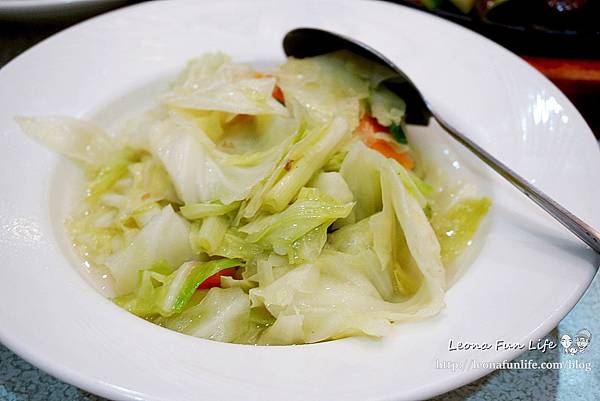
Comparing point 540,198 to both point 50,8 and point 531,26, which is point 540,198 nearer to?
point 531,26

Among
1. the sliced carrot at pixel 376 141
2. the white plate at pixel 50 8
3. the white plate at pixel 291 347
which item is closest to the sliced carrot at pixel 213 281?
the white plate at pixel 291 347

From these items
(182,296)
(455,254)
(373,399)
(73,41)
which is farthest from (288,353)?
(73,41)

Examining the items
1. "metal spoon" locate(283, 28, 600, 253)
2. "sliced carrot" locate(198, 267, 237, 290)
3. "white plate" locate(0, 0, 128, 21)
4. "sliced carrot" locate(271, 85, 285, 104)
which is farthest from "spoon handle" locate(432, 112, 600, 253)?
"white plate" locate(0, 0, 128, 21)

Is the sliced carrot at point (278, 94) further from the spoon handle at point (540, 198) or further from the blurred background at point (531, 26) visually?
the blurred background at point (531, 26)

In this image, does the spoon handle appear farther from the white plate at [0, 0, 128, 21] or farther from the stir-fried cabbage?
the white plate at [0, 0, 128, 21]

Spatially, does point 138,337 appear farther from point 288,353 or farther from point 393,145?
point 393,145

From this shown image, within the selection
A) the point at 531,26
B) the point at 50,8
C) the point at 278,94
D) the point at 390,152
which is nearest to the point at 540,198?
the point at 390,152


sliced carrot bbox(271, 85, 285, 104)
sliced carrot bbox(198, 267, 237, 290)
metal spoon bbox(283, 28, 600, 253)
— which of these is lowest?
sliced carrot bbox(198, 267, 237, 290)

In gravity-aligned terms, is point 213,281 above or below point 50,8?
below
